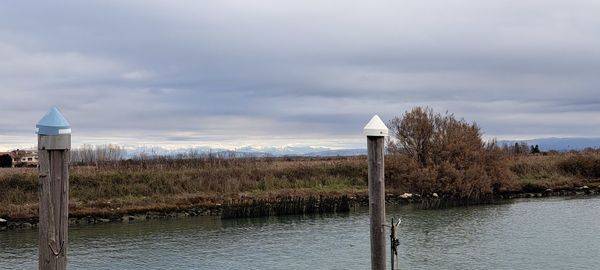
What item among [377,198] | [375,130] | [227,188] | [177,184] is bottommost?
[227,188]

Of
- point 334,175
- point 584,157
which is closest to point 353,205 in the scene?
point 334,175

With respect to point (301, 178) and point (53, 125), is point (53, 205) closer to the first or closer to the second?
point (53, 125)

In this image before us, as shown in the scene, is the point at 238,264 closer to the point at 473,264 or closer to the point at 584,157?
the point at 473,264

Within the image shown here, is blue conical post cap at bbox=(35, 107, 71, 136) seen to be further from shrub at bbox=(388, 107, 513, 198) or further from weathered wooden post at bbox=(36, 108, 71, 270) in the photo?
shrub at bbox=(388, 107, 513, 198)

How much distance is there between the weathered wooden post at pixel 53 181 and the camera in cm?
505

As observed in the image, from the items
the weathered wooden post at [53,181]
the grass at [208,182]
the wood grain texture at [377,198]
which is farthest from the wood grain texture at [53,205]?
the grass at [208,182]

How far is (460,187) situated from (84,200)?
24.4 meters

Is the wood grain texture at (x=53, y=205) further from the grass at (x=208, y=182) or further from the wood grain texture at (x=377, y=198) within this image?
the grass at (x=208, y=182)

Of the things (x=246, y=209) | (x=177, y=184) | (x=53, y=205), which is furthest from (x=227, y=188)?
(x=53, y=205)

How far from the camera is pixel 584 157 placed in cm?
5562

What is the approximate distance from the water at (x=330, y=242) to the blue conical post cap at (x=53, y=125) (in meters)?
13.8

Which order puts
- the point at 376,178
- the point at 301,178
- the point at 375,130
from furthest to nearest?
1. the point at 301,178
2. the point at 376,178
3. the point at 375,130

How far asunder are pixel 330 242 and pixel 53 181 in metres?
19.2

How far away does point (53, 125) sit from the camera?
16.5 feet
